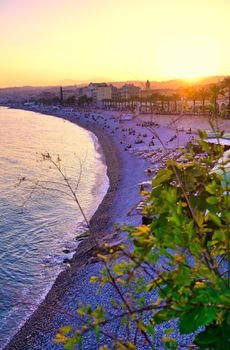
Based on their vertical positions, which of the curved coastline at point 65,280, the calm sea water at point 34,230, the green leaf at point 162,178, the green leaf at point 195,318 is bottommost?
the calm sea water at point 34,230

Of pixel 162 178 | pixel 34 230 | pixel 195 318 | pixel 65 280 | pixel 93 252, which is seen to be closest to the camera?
pixel 195 318

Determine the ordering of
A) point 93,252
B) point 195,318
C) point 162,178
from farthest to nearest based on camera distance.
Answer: point 93,252 < point 162,178 < point 195,318

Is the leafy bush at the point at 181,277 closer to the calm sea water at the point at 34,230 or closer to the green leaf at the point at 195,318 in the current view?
the green leaf at the point at 195,318

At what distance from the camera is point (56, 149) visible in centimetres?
5375

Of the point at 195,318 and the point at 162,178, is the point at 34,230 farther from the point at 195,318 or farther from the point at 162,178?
the point at 195,318

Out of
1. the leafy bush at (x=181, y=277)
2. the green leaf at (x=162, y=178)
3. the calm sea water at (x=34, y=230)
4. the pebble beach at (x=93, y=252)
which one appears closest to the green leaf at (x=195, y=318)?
the leafy bush at (x=181, y=277)

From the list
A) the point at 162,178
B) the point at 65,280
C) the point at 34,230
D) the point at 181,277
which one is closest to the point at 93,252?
the point at 65,280

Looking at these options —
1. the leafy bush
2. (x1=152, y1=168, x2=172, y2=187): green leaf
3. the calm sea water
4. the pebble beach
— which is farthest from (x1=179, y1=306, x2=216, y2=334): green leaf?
the calm sea water

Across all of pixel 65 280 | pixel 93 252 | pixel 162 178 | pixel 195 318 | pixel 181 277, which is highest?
pixel 162 178

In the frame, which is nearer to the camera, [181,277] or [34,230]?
[181,277]

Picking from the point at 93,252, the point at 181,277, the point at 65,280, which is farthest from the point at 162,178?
the point at 93,252

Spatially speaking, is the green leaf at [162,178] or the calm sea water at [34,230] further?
the calm sea water at [34,230]

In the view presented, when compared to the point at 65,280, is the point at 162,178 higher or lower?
higher

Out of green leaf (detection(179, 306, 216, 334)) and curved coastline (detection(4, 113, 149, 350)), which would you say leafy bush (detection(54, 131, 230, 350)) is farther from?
curved coastline (detection(4, 113, 149, 350))
